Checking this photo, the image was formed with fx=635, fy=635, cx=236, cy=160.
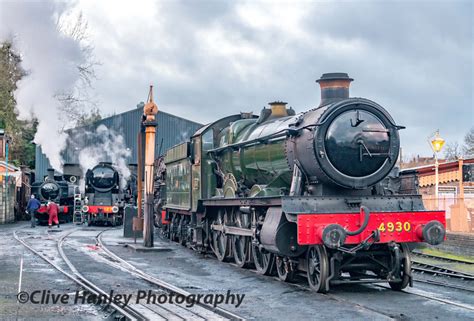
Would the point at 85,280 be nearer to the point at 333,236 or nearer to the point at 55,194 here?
the point at 333,236

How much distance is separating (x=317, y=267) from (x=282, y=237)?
72 cm

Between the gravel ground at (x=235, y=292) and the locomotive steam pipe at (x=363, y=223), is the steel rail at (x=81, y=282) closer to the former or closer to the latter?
the gravel ground at (x=235, y=292)

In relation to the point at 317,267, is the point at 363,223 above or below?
above

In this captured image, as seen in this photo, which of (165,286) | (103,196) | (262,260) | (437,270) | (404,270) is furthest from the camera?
(103,196)

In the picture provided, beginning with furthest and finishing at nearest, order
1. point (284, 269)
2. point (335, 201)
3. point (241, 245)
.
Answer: point (241, 245) < point (284, 269) < point (335, 201)

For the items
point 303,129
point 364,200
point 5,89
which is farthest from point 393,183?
point 5,89

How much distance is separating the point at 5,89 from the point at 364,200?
3080 centimetres

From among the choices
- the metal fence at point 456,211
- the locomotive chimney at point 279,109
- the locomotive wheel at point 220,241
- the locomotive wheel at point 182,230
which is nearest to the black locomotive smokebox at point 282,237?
the locomotive chimney at point 279,109

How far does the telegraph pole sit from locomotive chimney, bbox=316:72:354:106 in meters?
7.94

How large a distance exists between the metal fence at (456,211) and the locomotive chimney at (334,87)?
9.85 m

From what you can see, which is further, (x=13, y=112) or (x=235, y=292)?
(x=13, y=112)

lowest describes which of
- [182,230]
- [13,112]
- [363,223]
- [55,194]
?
[182,230]

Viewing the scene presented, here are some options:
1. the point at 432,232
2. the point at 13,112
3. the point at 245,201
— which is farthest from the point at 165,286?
the point at 13,112

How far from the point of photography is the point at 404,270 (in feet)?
32.6
